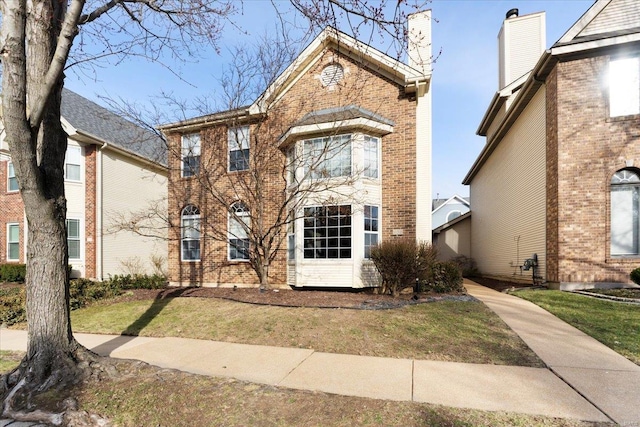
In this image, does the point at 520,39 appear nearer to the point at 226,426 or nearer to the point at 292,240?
the point at 292,240

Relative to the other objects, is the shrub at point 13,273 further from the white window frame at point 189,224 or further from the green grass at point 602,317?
the green grass at point 602,317

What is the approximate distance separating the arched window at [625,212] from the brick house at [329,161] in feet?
17.0

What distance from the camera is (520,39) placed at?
17.6 meters

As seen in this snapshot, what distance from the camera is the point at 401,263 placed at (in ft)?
28.8

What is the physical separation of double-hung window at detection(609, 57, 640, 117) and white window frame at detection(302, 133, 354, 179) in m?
7.73

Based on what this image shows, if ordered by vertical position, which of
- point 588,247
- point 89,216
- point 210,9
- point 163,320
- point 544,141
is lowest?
point 163,320

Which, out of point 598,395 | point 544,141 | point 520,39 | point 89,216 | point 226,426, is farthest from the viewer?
point 520,39

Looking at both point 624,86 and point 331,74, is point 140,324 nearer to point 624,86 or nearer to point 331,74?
point 331,74

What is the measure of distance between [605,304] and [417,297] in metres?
4.09

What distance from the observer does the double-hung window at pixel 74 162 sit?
48.4 ft

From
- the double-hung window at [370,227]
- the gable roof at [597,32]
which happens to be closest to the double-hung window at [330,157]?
the double-hung window at [370,227]

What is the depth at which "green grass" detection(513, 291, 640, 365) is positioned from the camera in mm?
5312

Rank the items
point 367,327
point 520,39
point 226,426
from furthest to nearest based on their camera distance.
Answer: point 520,39 < point 367,327 < point 226,426

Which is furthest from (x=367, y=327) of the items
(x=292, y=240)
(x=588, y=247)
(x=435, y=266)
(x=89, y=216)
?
(x=89, y=216)
